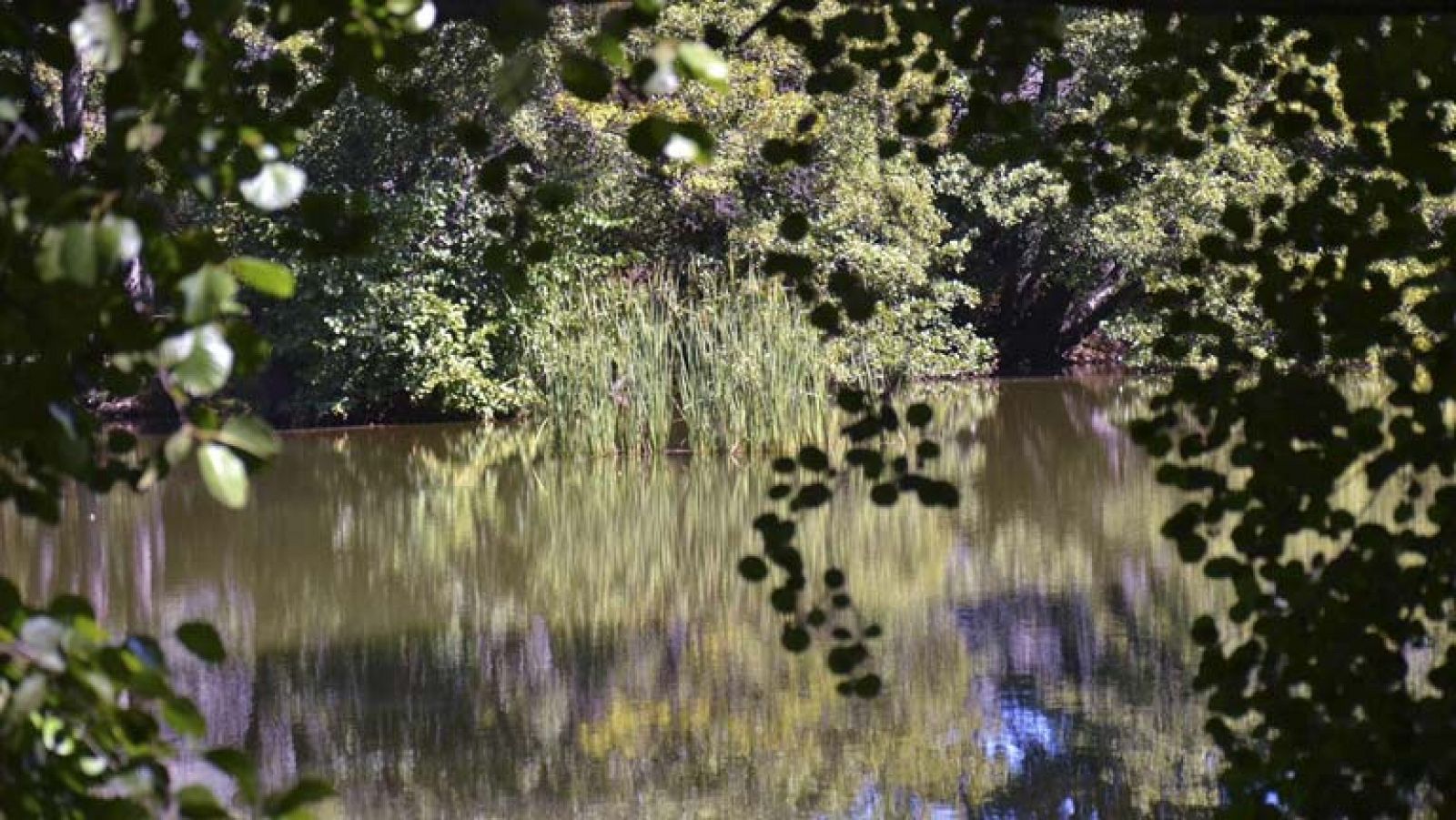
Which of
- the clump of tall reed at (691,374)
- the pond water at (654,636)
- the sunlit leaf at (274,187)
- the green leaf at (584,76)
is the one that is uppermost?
the clump of tall reed at (691,374)

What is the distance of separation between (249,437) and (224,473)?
0.04 meters

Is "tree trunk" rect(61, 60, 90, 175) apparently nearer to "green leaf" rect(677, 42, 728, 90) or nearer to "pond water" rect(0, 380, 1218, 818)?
"green leaf" rect(677, 42, 728, 90)

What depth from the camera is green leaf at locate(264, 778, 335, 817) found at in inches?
48.4

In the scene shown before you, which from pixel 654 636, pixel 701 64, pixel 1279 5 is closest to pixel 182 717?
pixel 701 64

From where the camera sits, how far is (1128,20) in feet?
63.0

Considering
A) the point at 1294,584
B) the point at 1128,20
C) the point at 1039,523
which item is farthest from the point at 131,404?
the point at 1294,584

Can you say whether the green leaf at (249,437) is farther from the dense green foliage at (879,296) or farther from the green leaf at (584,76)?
the green leaf at (584,76)

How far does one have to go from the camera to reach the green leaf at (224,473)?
1.14 meters

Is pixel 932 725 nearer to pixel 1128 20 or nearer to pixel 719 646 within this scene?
pixel 719 646

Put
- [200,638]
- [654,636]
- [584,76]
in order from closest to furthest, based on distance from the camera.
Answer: [200,638] → [584,76] → [654,636]

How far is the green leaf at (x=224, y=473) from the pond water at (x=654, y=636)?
12.3 feet

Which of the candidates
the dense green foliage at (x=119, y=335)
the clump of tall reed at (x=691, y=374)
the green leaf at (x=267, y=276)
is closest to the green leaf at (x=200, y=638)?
the dense green foliage at (x=119, y=335)

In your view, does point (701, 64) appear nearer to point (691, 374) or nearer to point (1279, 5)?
point (1279, 5)

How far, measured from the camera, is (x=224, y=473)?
117 centimetres
